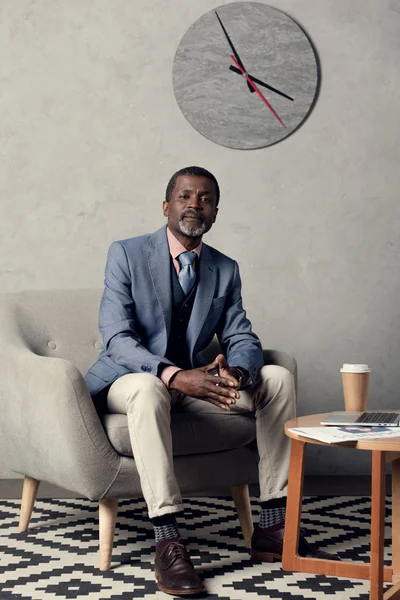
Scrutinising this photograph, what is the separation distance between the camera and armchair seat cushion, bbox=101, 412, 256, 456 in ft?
7.49

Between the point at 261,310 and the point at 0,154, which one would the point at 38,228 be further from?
the point at 261,310

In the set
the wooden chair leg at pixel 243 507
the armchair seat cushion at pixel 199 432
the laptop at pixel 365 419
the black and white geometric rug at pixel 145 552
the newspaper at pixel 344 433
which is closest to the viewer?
the newspaper at pixel 344 433

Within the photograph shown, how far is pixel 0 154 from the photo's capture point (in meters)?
3.44

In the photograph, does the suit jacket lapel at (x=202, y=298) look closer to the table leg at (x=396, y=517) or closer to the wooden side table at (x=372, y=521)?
the wooden side table at (x=372, y=521)

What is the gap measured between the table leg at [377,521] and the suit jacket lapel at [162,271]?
2.90ft

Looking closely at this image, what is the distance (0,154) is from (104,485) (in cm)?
172

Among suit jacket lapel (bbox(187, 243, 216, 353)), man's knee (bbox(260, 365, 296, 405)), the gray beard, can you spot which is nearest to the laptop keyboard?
man's knee (bbox(260, 365, 296, 405))

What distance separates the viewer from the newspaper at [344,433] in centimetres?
180

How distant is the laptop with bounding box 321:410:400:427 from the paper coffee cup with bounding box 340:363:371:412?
7 centimetres

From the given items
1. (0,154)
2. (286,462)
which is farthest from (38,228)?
(286,462)

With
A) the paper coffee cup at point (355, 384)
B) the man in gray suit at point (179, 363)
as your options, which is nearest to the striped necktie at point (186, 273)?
the man in gray suit at point (179, 363)

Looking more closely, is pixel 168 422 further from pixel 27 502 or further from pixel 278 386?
pixel 27 502

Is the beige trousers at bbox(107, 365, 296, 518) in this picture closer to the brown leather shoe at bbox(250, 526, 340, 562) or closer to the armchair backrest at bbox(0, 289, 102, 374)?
the brown leather shoe at bbox(250, 526, 340, 562)

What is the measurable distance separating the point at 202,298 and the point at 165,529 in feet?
2.48
